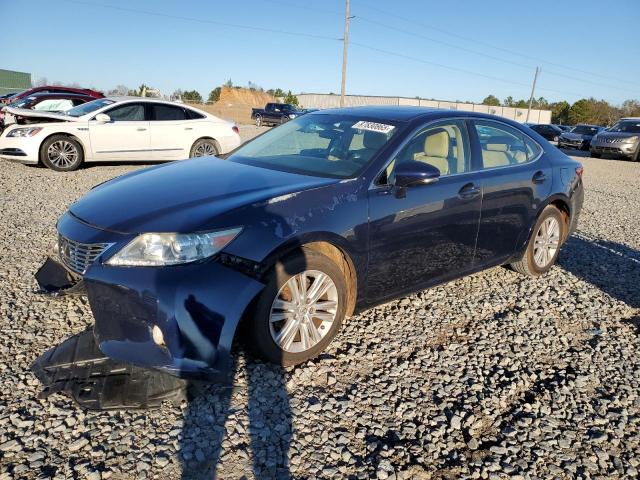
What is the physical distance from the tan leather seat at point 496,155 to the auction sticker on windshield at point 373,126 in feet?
3.16

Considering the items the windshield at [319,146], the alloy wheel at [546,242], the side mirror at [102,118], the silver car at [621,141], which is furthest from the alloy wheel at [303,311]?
the silver car at [621,141]

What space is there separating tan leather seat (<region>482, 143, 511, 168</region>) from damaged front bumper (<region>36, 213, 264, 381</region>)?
2496 mm

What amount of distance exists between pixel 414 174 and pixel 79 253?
2.16 metres

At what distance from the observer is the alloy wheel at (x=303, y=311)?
112 inches

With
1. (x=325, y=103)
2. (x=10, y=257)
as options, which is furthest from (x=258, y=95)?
(x=10, y=257)

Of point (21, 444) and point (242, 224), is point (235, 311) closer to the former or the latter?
point (242, 224)

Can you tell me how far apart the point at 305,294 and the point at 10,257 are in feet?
11.1

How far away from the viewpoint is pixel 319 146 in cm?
388

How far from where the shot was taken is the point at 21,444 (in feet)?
7.32

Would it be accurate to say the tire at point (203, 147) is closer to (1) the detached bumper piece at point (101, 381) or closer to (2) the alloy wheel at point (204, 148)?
(2) the alloy wheel at point (204, 148)

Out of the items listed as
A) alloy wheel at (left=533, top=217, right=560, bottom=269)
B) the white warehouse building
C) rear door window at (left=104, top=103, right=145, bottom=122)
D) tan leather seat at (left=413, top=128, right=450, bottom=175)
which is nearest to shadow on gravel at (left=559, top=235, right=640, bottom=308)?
alloy wheel at (left=533, top=217, right=560, bottom=269)

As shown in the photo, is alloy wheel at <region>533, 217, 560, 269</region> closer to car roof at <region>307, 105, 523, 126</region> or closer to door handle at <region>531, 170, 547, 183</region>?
door handle at <region>531, 170, 547, 183</region>

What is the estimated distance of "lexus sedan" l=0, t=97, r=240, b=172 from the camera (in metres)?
9.31

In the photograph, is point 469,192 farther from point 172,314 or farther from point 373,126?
point 172,314
